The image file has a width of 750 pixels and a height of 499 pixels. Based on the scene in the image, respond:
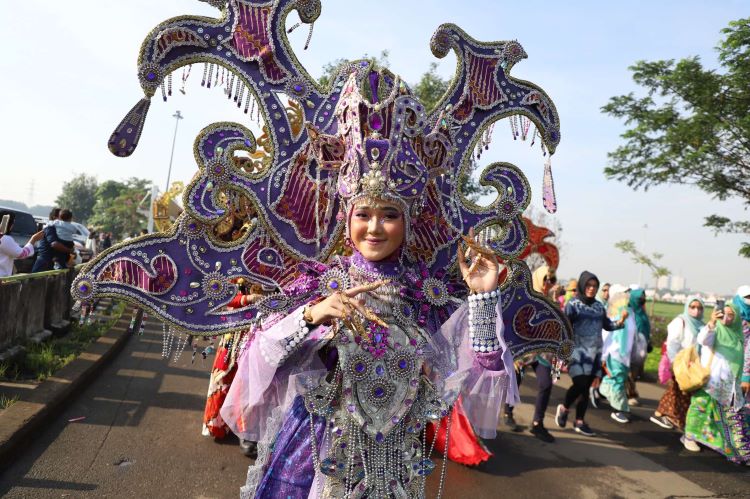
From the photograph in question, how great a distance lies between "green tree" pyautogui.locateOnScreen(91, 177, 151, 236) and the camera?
43594mm

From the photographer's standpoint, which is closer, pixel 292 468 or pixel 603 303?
pixel 292 468

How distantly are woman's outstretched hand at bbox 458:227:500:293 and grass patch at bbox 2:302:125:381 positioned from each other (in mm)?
3641

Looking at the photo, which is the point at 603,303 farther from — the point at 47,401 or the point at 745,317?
the point at 47,401

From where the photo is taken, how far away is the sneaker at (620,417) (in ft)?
22.0

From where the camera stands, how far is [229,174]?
2281 mm

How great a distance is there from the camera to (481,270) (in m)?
2.18

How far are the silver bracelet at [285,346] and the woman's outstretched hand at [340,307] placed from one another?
0.05m

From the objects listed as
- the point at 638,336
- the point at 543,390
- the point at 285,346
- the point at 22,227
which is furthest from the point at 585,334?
the point at 22,227

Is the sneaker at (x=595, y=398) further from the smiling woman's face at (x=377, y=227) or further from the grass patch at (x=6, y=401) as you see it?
the grass patch at (x=6, y=401)

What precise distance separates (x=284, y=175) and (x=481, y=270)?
967 mm

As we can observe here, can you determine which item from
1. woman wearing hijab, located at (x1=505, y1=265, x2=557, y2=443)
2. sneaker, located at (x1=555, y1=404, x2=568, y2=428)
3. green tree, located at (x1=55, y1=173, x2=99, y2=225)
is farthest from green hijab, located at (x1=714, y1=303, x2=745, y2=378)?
green tree, located at (x1=55, y1=173, x2=99, y2=225)

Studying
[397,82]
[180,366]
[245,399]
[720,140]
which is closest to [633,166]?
[720,140]

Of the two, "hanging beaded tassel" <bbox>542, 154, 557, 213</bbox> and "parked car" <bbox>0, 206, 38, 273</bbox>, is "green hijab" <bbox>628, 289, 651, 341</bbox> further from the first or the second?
"parked car" <bbox>0, 206, 38, 273</bbox>

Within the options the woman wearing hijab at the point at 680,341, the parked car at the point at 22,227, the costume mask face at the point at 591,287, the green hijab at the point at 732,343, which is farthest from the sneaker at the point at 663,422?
the parked car at the point at 22,227
